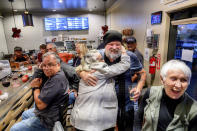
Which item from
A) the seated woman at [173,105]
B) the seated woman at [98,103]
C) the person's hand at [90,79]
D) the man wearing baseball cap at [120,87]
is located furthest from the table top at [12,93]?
the seated woman at [173,105]

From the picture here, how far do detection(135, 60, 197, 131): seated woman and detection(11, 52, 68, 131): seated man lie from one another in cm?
85

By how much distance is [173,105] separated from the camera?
3.28 feet

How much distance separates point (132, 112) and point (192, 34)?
1.63m

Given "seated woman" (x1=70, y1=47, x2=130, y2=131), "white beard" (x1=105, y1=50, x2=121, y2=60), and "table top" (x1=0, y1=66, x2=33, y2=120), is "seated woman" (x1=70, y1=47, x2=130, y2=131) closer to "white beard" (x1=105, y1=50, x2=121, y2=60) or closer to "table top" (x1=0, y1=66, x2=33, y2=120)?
"white beard" (x1=105, y1=50, x2=121, y2=60)

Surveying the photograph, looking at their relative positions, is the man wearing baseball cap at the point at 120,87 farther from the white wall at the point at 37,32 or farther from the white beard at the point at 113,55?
the white wall at the point at 37,32

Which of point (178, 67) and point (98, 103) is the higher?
point (178, 67)

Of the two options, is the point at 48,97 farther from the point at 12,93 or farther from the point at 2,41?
the point at 2,41

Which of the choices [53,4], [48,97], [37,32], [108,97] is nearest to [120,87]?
[108,97]

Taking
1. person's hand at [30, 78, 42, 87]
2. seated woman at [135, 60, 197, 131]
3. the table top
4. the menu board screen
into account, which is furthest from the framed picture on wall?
the menu board screen

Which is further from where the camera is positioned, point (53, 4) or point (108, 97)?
point (53, 4)

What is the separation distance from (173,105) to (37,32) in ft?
25.5

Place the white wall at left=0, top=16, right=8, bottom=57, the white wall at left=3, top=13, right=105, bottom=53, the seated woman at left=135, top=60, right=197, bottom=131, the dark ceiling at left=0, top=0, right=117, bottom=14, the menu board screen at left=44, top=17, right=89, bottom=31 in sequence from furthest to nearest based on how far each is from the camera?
1. the menu board screen at left=44, top=17, right=89, bottom=31
2. the white wall at left=3, top=13, right=105, bottom=53
3. the white wall at left=0, top=16, right=8, bottom=57
4. the dark ceiling at left=0, top=0, right=117, bottom=14
5. the seated woman at left=135, top=60, right=197, bottom=131

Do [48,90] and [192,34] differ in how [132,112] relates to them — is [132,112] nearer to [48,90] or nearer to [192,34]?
[48,90]

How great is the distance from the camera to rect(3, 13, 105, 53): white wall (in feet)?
23.5
